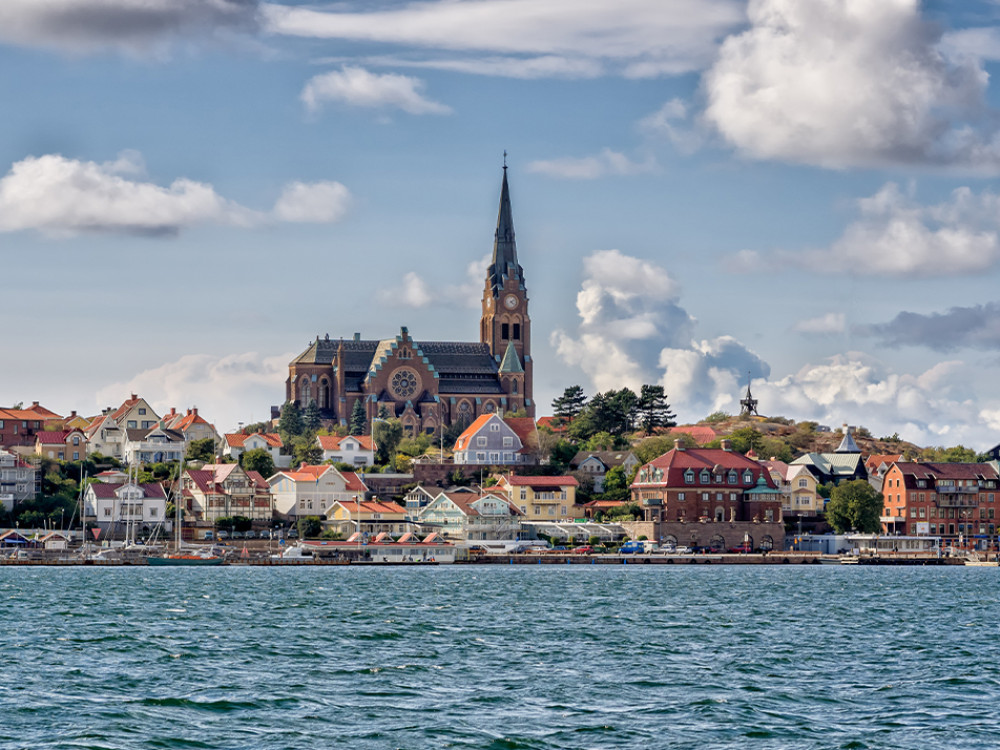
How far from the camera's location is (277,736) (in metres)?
34.0

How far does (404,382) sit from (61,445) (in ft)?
153

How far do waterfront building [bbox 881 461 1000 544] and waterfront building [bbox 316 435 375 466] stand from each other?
5145 centimetres

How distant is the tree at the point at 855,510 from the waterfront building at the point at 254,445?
183 ft

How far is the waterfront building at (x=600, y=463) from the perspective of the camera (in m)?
159

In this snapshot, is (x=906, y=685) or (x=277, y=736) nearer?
(x=277, y=736)

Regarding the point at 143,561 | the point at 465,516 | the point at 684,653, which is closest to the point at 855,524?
the point at 465,516

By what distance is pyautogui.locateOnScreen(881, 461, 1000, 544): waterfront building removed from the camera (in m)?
154

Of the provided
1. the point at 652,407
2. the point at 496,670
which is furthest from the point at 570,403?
the point at 496,670

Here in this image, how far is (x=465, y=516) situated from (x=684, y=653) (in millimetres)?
92710

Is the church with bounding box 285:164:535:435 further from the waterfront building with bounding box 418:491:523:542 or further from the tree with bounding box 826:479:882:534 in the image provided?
the tree with bounding box 826:479:882:534

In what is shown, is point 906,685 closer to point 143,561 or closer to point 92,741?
point 92,741

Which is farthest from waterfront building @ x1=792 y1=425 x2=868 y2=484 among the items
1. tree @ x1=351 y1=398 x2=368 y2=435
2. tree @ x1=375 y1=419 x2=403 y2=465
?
tree @ x1=351 y1=398 x2=368 y2=435

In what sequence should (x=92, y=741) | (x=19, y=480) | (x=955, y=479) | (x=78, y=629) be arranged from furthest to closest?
(x=955, y=479)
(x=19, y=480)
(x=78, y=629)
(x=92, y=741)

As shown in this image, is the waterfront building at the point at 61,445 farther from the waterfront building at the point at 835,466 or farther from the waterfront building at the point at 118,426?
the waterfront building at the point at 835,466
